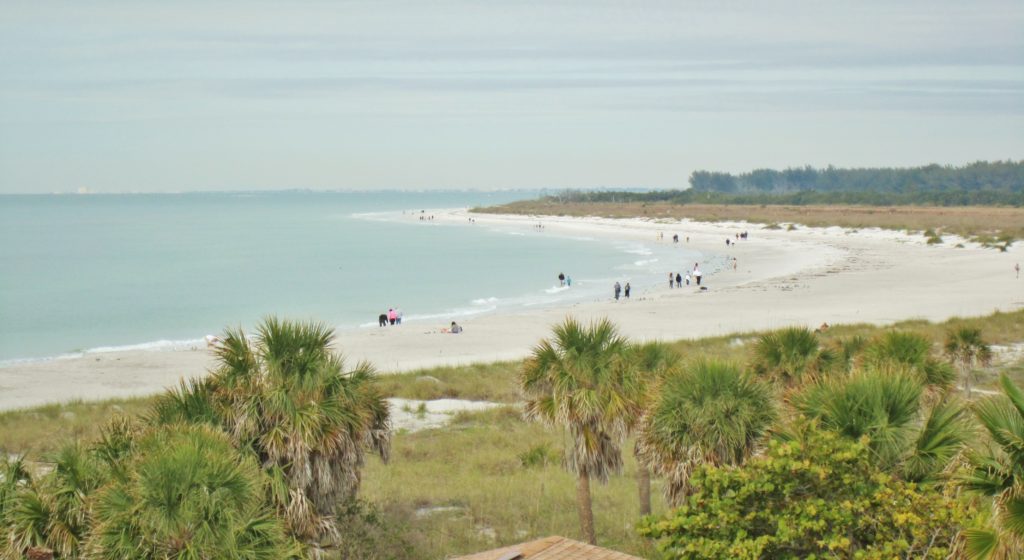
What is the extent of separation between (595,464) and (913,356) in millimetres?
5872

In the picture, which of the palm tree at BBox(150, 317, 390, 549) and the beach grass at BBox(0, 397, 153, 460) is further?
the beach grass at BBox(0, 397, 153, 460)

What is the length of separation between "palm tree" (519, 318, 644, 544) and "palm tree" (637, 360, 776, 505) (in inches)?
49.5

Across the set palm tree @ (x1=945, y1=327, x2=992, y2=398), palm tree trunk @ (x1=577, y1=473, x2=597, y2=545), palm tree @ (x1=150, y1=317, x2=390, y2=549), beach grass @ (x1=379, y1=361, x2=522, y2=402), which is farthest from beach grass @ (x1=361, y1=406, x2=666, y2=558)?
palm tree @ (x1=945, y1=327, x2=992, y2=398)

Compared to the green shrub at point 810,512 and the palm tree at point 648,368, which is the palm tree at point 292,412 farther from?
the palm tree at point 648,368

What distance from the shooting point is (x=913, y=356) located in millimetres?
16109

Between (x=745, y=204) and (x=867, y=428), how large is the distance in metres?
177

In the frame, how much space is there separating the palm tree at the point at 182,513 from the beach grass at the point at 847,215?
265ft

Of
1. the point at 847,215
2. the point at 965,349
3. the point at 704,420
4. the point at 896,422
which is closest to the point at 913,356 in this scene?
the point at 704,420

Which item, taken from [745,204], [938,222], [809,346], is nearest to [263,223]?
[745,204]

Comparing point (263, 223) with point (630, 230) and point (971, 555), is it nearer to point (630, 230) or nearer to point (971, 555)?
point (630, 230)

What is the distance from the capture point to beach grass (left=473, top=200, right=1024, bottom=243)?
96062mm

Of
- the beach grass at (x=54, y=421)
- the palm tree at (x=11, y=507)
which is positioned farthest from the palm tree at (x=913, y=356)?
the beach grass at (x=54, y=421)

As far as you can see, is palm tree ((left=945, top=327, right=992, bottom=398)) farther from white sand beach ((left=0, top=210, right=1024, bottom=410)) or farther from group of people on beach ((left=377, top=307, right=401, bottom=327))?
group of people on beach ((left=377, top=307, right=401, bottom=327))

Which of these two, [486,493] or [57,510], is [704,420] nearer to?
[486,493]
